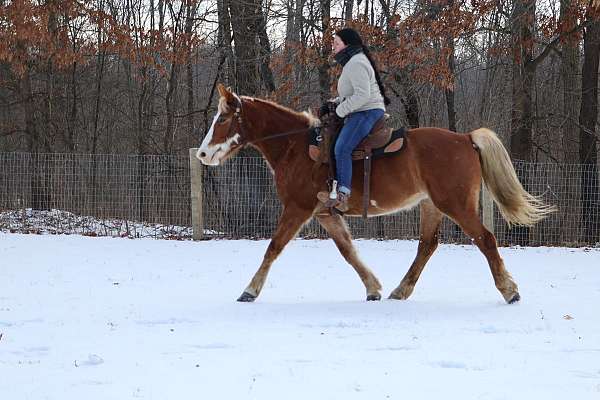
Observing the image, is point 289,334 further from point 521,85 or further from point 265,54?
point 521,85

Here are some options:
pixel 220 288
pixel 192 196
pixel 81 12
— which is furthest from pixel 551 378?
pixel 81 12

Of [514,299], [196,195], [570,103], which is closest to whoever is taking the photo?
[514,299]

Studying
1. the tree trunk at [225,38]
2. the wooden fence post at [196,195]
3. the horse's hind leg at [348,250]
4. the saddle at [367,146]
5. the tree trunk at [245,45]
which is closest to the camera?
the saddle at [367,146]

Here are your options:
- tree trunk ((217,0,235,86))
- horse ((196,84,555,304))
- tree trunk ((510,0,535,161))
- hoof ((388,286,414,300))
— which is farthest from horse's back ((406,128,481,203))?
tree trunk ((217,0,235,86))

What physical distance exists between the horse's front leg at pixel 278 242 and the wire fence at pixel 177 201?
7417 mm

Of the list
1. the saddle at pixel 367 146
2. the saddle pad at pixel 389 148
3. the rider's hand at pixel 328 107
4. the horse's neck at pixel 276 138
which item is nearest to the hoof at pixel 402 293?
the saddle at pixel 367 146

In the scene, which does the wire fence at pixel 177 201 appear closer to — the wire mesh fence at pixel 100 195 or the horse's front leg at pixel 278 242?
the wire mesh fence at pixel 100 195

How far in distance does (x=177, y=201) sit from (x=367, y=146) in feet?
28.6

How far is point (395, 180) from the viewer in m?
6.88

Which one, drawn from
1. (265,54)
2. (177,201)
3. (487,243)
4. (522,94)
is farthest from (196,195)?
(487,243)

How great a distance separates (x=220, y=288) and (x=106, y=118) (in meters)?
23.5

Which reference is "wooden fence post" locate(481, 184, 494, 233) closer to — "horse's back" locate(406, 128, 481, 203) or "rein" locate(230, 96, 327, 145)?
"horse's back" locate(406, 128, 481, 203)

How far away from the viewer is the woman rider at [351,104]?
6723 mm

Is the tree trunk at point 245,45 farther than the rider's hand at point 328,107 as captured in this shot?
Yes
